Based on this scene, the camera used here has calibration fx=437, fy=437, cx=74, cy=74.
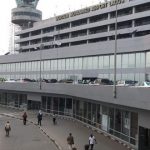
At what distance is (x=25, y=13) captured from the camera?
423 feet

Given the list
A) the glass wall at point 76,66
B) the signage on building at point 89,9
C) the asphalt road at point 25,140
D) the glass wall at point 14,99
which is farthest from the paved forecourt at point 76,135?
the signage on building at point 89,9

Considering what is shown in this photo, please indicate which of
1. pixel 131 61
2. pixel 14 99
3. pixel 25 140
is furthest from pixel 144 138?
pixel 14 99

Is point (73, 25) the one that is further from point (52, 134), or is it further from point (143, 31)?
point (52, 134)

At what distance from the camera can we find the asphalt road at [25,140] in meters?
30.6

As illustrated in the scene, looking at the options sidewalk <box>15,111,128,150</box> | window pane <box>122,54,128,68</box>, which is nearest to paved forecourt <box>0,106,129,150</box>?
sidewalk <box>15,111,128,150</box>

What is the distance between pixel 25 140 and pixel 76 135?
455cm

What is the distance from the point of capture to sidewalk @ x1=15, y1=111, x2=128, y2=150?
30.8 metres

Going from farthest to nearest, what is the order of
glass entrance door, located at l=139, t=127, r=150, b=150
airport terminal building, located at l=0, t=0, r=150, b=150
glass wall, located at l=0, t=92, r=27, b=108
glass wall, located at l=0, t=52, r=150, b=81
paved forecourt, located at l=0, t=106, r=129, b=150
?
glass wall, located at l=0, t=92, r=27, b=108 < glass wall, located at l=0, t=52, r=150, b=81 < paved forecourt, located at l=0, t=106, r=129, b=150 < airport terminal building, located at l=0, t=0, r=150, b=150 < glass entrance door, located at l=139, t=127, r=150, b=150

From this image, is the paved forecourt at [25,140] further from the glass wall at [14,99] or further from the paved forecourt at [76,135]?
the glass wall at [14,99]

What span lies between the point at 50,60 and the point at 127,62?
1908 centimetres

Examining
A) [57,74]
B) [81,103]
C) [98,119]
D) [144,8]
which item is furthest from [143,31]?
[98,119]

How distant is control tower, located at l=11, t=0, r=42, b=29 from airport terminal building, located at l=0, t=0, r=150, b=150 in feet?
51.2

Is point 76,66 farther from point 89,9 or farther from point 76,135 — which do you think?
point 76,135

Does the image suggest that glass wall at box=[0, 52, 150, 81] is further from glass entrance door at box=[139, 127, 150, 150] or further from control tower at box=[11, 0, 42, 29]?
control tower at box=[11, 0, 42, 29]
